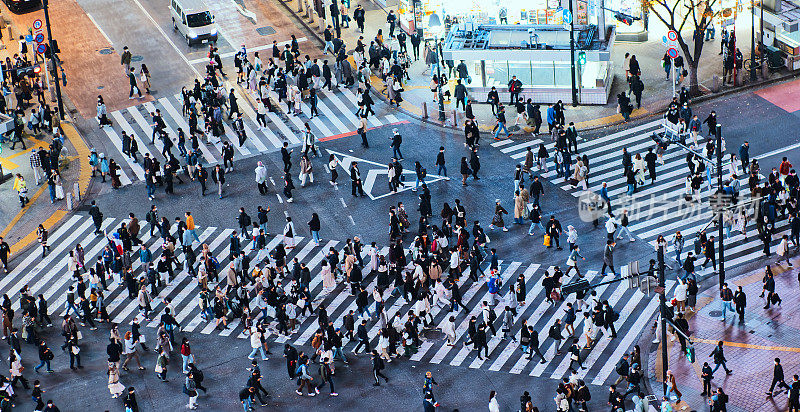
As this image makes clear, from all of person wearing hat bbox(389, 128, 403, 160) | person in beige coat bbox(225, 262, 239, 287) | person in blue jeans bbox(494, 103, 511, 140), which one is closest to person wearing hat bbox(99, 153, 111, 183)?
person in beige coat bbox(225, 262, 239, 287)

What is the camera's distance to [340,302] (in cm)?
4778

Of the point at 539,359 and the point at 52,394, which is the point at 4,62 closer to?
the point at 52,394

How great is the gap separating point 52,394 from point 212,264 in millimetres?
7708

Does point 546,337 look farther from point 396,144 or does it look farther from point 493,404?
point 396,144

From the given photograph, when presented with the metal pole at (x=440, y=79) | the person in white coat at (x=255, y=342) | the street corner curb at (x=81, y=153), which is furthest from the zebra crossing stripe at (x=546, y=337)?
the street corner curb at (x=81, y=153)

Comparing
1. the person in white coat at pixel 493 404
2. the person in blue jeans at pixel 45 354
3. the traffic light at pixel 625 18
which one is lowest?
the person in white coat at pixel 493 404

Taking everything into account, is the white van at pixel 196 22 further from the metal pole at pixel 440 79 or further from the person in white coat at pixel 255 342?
the person in white coat at pixel 255 342

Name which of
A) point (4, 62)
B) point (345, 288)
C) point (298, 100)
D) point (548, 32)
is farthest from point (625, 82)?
point (4, 62)

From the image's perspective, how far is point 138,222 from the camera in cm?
5359

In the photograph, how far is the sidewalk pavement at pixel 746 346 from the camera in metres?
41.4

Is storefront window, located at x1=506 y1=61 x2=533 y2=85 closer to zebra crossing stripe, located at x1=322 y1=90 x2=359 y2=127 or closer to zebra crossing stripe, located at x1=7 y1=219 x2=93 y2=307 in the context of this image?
zebra crossing stripe, located at x1=322 y1=90 x2=359 y2=127

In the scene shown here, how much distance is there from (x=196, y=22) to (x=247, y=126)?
11446mm

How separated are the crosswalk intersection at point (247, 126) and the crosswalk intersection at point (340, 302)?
18.7 feet

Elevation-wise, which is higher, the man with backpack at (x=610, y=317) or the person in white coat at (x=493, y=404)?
the man with backpack at (x=610, y=317)
